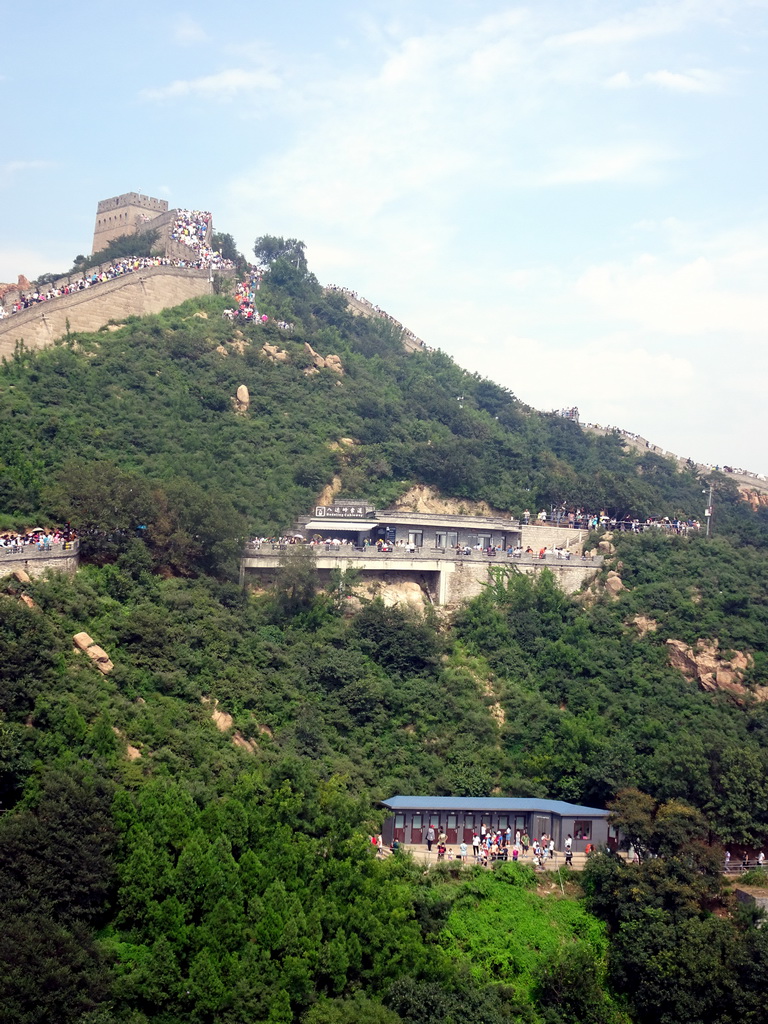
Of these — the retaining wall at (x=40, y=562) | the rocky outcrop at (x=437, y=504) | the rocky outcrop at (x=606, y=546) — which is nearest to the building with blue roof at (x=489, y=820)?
the retaining wall at (x=40, y=562)

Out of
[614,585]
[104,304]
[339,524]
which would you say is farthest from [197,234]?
[614,585]

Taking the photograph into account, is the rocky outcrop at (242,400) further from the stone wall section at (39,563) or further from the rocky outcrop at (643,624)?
the rocky outcrop at (643,624)

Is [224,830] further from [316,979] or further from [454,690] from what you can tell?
[454,690]

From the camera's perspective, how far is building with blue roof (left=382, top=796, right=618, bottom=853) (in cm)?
2742

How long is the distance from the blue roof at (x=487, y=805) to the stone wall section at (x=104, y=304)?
2744 centimetres

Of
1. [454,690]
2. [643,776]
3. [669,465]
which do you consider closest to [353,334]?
[669,465]

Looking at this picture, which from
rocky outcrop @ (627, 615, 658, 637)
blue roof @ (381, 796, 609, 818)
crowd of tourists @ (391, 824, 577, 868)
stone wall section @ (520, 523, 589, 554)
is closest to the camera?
crowd of tourists @ (391, 824, 577, 868)

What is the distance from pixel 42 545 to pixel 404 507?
18587 mm

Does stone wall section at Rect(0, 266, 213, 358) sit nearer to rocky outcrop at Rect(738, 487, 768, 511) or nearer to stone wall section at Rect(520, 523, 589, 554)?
stone wall section at Rect(520, 523, 589, 554)

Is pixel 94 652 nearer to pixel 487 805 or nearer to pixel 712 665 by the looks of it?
pixel 487 805

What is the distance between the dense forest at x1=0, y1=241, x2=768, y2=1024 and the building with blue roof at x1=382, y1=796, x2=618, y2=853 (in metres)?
1.10

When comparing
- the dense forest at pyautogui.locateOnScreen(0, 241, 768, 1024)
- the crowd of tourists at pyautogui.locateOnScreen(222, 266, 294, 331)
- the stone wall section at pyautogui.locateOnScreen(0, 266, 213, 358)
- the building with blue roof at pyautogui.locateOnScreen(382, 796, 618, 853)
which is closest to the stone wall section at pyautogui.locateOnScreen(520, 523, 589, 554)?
the dense forest at pyautogui.locateOnScreen(0, 241, 768, 1024)

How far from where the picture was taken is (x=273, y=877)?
2314cm

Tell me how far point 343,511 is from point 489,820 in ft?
55.0
